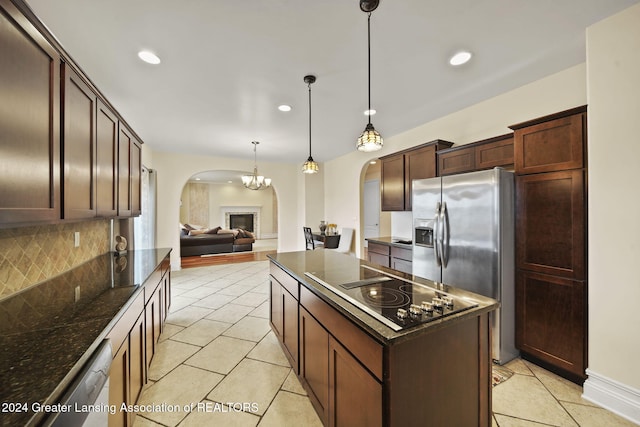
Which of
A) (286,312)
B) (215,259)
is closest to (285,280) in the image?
(286,312)

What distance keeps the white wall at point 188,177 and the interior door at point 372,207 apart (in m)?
2.27

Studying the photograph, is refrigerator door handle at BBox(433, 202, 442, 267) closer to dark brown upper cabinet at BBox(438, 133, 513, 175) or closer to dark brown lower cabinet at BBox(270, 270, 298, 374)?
dark brown upper cabinet at BBox(438, 133, 513, 175)

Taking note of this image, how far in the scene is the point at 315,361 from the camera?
1612mm

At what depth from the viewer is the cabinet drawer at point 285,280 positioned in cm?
195

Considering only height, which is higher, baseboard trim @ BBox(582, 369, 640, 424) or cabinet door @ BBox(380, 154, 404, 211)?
cabinet door @ BBox(380, 154, 404, 211)

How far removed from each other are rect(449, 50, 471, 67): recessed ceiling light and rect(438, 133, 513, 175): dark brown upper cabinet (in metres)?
0.92

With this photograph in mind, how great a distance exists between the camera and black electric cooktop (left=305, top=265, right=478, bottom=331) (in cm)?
112

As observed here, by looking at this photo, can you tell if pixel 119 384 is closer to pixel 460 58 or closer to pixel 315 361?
pixel 315 361

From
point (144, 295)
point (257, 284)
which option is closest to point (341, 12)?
point (144, 295)

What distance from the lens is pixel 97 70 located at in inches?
96.4

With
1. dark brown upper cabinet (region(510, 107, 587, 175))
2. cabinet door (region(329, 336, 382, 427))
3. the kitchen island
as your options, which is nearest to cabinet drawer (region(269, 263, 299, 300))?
the kitchen island

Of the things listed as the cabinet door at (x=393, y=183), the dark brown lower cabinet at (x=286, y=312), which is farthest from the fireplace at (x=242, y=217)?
the dark brown lower cabinet at (x=286, y=312)

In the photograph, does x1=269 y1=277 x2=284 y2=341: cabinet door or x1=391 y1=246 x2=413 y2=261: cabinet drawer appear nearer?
x1=269 y1=277 x2=284 y2=341: cabinet door

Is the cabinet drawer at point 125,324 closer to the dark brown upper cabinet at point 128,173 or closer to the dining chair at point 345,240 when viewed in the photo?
the dark brown upper cabinet at point 128,173
